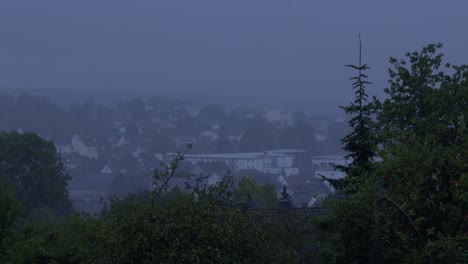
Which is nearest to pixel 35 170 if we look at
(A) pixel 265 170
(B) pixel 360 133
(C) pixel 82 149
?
(B) pixel 360 133

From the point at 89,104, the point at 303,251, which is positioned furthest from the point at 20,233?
the point at 89,104

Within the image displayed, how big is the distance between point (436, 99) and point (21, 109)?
285 feet

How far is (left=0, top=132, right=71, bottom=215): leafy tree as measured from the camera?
1473 inches

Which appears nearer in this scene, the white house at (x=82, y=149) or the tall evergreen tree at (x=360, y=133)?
the tall evergreen tree at (x=360, y=133)

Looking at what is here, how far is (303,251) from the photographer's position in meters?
13.0

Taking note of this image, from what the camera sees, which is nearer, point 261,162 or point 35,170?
point 35,170

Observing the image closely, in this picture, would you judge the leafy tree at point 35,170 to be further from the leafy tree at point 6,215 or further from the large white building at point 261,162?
the large white building at point 261,162

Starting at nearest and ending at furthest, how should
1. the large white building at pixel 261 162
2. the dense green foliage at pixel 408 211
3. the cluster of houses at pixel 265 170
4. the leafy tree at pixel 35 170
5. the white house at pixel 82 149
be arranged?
the dense green foliage at pixel 408 211
the leafy tree at pixel 35 170
the cluster of houses at pixel 265 170
the large white building at pixel 261 162
the white house at pixel 82 149

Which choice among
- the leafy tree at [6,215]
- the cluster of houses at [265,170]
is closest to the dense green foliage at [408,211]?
the leafy tree at [6,215]

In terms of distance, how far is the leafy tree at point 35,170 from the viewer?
3741 cm

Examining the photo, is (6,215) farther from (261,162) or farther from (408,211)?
(261,162)

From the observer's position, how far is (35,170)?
1471 inches

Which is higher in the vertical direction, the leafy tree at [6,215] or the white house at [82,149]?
the white house at [82,149]

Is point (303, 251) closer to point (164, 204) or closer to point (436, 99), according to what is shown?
point (164, 204)
